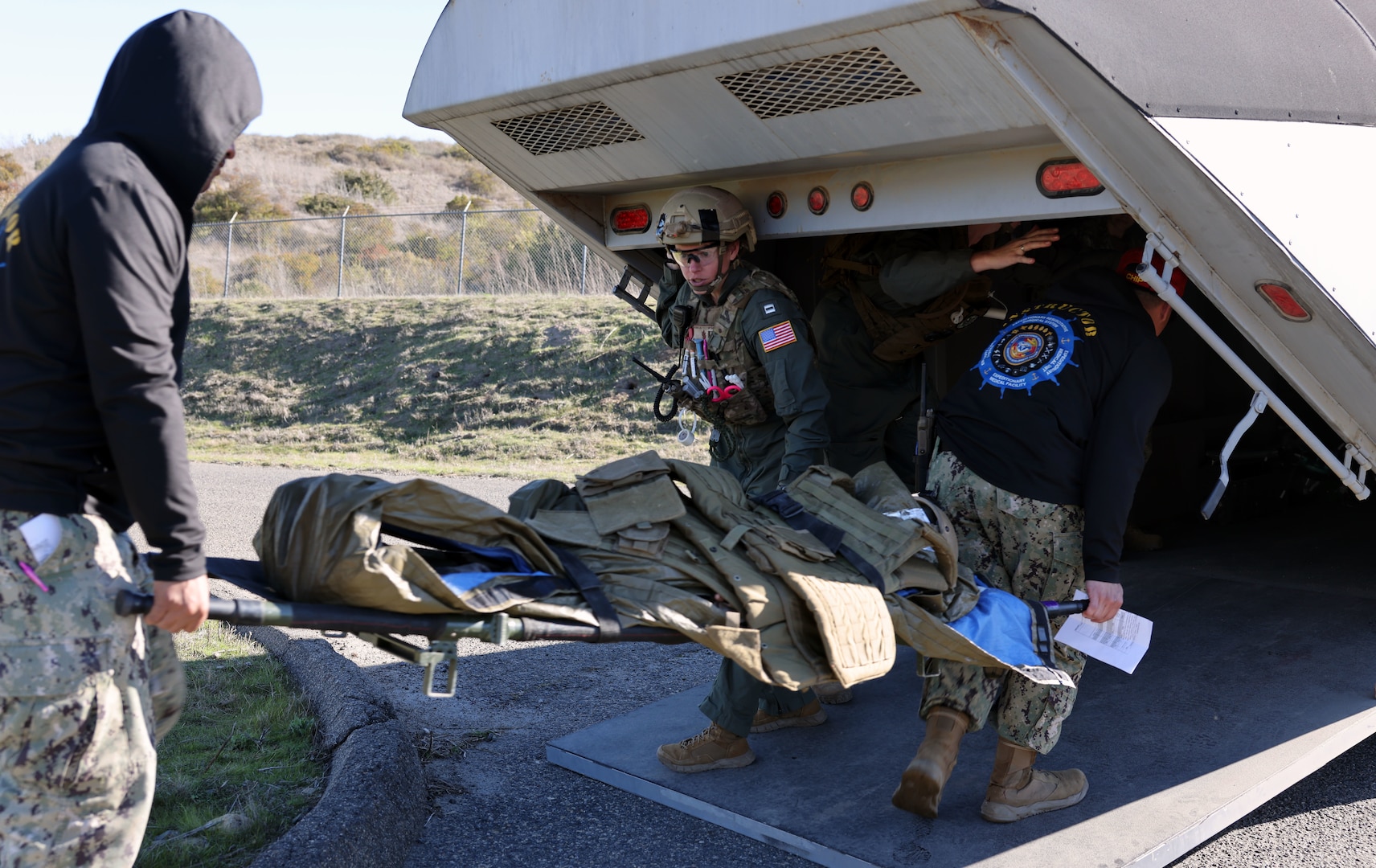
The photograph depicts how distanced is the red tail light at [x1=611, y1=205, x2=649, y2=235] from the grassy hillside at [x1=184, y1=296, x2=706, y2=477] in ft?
23.0

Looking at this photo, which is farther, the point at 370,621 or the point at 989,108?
the point at 989,108

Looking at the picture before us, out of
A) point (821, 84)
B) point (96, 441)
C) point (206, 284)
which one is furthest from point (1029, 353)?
point (206, 284)

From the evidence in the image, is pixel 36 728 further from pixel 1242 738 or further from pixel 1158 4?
pixel 1242 738

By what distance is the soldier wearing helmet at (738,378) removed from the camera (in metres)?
3.72

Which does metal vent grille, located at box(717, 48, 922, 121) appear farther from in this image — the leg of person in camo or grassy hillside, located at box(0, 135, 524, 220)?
grassy hillside, located at box(0, 135, 524, 220)

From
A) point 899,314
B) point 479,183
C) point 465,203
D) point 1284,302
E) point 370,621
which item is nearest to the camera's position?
point 370,621

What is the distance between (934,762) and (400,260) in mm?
22401

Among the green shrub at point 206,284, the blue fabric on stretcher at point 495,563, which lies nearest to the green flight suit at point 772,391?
the blue fabric on stretcher at point 495,563

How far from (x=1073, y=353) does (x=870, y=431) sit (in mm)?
1367

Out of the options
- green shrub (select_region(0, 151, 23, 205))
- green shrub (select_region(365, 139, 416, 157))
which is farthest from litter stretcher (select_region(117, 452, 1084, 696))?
green shrub (select_region(365, 139, 416, 157))

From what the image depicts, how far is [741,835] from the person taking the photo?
133 inches

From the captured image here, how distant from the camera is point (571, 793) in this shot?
3.68 m

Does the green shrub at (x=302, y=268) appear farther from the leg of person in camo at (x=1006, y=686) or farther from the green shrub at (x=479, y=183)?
the leg of person in camo at (x=1006, y=686)

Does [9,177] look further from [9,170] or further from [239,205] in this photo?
[239,205]
